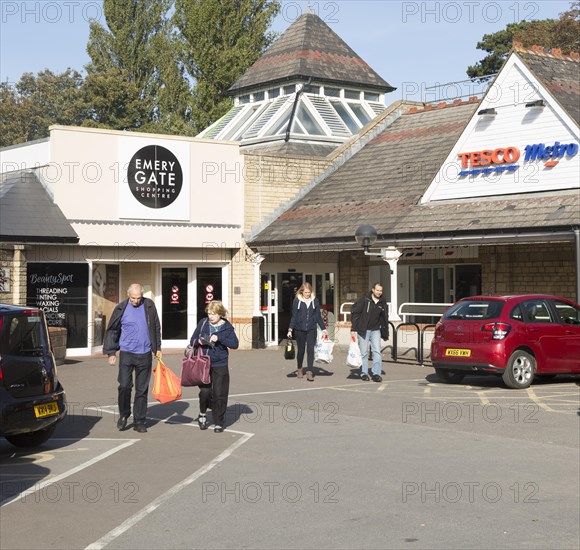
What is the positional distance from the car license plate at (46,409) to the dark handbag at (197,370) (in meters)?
1.87

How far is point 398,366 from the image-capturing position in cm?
2156

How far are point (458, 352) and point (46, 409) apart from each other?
834cm

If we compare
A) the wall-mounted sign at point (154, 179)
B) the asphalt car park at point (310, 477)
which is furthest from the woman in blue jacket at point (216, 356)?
the wall-mounted sign at point (154, 179)

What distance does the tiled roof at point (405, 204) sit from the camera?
21641 mm

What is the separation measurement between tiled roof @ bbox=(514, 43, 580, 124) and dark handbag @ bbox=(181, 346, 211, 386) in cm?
1260

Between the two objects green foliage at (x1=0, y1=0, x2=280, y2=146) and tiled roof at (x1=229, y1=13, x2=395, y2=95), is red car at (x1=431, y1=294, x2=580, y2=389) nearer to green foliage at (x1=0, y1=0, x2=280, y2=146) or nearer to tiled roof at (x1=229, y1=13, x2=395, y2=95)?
tiled roof at (x1=229, y1=13, x2=395, y2=95)

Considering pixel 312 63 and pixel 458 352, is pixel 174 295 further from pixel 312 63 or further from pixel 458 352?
pixel 458 352

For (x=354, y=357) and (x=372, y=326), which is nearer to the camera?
(x=372, y=326)

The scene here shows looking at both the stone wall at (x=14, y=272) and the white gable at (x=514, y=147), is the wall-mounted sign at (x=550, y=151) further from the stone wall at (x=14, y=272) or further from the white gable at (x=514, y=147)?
the stone wall at (x=14, y=272)

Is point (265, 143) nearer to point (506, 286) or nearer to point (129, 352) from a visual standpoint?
point (506, 286)

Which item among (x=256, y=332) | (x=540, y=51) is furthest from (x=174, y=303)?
(x=540, y=51)

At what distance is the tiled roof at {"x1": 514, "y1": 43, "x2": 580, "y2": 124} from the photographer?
2222cm

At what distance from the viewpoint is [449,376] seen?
715 inches

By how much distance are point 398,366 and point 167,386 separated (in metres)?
10.0
